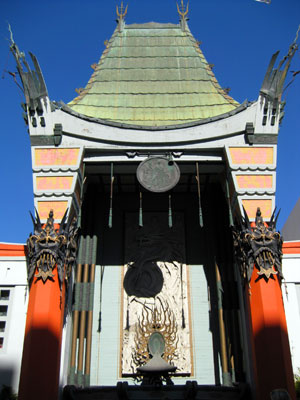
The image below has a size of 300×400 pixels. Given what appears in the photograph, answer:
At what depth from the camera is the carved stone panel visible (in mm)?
17625

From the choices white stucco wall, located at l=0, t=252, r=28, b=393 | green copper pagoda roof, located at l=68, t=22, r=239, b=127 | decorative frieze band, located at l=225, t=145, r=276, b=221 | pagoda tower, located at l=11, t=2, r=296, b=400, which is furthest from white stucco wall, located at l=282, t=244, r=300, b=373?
white stucco wall, located at l=0, t=252, r=28, b=393

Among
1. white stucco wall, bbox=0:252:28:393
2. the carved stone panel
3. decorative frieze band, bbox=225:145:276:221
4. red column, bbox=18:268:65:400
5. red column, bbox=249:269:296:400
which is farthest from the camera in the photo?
the carved stone panel

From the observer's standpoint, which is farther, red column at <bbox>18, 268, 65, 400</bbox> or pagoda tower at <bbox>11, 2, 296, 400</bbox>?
pagoda tower at <bbox>11, 2, 296, 400</bbox>

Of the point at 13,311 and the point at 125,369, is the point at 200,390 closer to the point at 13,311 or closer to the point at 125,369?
the point at 125,369

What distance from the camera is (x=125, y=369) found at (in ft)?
56.9

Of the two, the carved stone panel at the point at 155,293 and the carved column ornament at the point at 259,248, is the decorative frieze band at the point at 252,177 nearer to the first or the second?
the carved column ornament at the point at 259,248

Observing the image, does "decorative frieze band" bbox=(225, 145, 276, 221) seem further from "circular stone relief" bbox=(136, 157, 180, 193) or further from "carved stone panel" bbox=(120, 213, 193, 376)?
"carved stone panel" bbox=(120, 213, 193, 376)

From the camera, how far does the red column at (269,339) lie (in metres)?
13.9

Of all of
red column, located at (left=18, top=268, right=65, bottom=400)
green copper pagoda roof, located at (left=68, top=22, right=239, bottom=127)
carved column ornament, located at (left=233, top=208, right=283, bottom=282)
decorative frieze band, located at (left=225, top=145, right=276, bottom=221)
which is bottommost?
red column, located at (left=18, top=268, right=65, bottom=400)

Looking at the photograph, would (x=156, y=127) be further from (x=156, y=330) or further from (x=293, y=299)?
(x=293, y=299)

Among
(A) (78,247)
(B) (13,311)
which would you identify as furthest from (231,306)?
(B) (13,311)

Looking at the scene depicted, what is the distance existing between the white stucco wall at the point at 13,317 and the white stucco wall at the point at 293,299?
9746 mm

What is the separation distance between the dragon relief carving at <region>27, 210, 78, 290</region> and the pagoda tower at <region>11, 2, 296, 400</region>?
0.05m

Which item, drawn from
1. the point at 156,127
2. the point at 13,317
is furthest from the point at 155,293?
the point at 156,127
